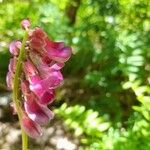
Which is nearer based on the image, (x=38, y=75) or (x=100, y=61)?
(x=38, y=75)

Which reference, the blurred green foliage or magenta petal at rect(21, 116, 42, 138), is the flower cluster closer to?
magenta petal at rect(21, 116, 42, 138)

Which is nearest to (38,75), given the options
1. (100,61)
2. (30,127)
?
(30,127)

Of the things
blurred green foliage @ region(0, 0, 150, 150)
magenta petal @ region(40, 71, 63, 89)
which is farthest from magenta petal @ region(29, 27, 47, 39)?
blurred green foliage @ region(0, 0, 150, 150)

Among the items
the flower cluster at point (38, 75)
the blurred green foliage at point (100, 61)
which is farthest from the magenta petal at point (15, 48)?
the blurred green foliage at point (100, 61)

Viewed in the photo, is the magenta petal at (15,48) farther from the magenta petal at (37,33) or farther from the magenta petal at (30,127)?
the magenta petal at (30,127)

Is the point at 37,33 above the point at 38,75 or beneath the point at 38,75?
above

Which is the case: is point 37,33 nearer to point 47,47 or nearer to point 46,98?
point 47,47

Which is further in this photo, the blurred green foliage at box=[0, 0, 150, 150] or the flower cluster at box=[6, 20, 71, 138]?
the blurred green foliage at box=[0, 0, 150, 150]
